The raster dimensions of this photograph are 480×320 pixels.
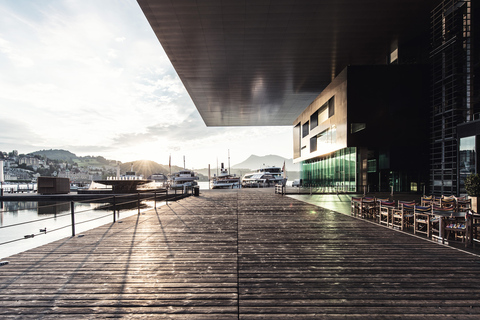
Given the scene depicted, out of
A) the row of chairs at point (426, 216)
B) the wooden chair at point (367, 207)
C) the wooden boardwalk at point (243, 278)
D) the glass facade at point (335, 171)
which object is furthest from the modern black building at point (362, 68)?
the wooden boardwalk at point (243, 278)

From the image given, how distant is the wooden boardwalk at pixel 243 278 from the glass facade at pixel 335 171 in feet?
58.0

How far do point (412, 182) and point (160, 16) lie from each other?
24478 millimetres

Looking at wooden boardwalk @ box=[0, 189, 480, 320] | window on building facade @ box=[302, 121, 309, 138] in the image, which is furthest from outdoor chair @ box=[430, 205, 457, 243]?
window on building facade @ box=[302, 121, 309, 138]

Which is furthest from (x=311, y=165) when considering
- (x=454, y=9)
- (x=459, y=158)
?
(x=454, y=9)

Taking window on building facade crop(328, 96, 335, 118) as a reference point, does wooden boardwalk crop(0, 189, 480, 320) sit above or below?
below

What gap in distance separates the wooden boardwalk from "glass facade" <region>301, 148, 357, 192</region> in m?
17.7

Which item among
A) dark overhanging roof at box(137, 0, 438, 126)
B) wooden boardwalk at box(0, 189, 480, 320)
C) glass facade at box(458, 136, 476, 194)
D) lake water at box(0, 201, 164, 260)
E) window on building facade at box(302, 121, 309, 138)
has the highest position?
dark overhanging roof at box(137, 0, 438, 126)

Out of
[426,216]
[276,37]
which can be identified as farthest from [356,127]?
[426,216]

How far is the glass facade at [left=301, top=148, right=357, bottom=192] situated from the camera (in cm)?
2291

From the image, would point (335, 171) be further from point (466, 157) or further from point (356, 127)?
point (466, 157)

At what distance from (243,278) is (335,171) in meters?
25.5

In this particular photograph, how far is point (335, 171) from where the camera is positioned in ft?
88.3

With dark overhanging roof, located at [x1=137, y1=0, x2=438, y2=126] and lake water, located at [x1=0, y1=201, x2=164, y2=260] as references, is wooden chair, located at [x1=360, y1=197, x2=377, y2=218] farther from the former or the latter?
dark overhanging roof, located at [x1=137, y1=0, x2=438, y2=126]

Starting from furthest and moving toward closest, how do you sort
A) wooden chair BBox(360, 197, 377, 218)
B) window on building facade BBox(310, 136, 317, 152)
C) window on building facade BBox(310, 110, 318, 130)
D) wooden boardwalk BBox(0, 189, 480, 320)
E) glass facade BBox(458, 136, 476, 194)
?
window on building facade BBox(310, 136, 317, 152)
window on building facade BBox(310, 110, 318, 130)
glass facade BBox(458, 136, 476, 194)
wooden chair BBox(360, 197, 377, 218)
wooden boardwalk BBox(0, 189, 480, 320)
